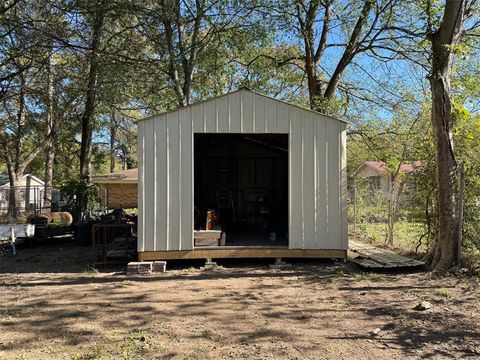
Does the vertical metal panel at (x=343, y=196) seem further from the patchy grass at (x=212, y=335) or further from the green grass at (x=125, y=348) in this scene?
the green grass at (x=125, y=348)

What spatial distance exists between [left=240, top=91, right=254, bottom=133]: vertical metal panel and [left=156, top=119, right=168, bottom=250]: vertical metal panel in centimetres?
151

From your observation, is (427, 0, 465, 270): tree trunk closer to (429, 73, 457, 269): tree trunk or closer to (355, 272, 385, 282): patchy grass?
(429, 73, 457, 269): tree trunk

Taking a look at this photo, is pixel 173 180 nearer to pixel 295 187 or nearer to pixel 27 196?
pixel 295 187

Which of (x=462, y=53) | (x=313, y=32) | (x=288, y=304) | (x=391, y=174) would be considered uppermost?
(x=313, y=32)

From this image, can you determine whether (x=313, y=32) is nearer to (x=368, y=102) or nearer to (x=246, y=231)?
(x=368, y=102)

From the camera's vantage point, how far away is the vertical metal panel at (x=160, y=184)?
8.27 meters

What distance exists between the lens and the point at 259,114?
8406 mm

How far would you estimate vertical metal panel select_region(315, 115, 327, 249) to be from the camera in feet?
27.7

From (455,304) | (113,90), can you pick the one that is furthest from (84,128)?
(455,304)

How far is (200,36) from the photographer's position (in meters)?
15.1

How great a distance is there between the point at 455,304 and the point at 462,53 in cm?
474

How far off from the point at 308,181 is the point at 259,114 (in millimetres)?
1606

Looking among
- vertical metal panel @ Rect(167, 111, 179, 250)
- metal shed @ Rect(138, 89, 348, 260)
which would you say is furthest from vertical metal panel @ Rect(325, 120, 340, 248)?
vertical metal panel @ Rect(167, 111, 179, 250)

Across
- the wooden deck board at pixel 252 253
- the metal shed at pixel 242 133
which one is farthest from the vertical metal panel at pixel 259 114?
the wooden deck board at pixel 252 253
